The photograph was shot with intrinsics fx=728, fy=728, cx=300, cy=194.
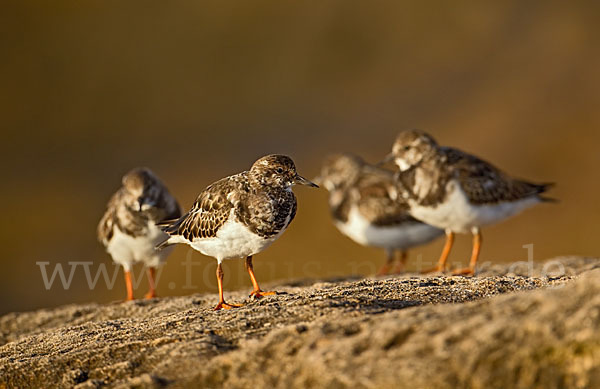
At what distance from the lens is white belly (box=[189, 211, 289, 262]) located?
19.0 feet

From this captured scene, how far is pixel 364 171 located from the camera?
35.8 feet

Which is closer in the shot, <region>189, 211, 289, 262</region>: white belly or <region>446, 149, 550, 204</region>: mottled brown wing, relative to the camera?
<region>189, 211, 289, 262</region>: white belly

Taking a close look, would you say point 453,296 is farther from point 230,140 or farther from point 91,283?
point 230,140

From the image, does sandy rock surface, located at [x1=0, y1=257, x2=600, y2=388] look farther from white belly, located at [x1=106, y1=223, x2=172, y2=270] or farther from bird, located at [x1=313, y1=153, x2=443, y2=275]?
bird, located at [x1=313, y1=153, x2=443, y2=275]

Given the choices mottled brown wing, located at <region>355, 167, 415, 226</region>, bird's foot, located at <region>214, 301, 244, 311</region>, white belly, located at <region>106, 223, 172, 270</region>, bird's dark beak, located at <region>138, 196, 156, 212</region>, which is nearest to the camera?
bird's foot, located at <region>214, 301, 244, 311</region>

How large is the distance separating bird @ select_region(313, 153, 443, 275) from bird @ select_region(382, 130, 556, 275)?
1.87 ft

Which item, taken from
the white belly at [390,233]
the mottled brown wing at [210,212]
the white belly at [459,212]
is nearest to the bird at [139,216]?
the mottled brown wing at [210,212]

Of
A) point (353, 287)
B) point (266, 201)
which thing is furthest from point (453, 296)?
point (266, 201)

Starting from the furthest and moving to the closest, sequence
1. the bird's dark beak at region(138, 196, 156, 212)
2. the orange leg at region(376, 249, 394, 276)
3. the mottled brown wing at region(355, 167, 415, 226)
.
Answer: the orange leg at region(376, 249, 394, 276), the mottled brown wing at region(355, 167, 415, 226), the bird's dark beak at region(138, 196, 156, 212)

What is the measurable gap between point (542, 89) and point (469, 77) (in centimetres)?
458

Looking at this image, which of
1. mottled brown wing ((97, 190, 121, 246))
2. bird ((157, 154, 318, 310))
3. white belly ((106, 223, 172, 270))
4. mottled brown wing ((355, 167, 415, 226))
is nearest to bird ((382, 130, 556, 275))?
mottled brown wing ((355, 167, 415, 226))

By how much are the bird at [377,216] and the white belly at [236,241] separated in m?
3.55

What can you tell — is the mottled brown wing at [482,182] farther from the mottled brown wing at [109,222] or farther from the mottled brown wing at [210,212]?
the mottled brown wing at [109,222]

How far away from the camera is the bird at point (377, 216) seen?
9.79 m
